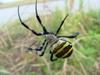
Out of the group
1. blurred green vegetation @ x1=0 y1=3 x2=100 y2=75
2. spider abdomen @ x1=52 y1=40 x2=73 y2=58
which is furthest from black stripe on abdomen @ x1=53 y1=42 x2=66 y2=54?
blurred green vegetation @ x1=0 y1=3 x2=100 y2=75

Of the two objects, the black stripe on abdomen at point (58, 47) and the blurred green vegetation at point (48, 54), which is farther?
the blurred green vegetation at point (48, 54)

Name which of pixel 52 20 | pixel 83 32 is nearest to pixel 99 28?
pixel 83 32

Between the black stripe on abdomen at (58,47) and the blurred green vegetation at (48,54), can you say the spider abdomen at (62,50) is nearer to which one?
the black stripe on abdomen at (58,47)

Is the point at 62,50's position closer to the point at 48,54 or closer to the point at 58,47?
the point at 58,47

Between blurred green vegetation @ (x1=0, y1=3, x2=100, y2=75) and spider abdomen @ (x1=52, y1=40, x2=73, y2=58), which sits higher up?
spider abdomen @ (x1=52, y1=40, x2=73, y2=58)

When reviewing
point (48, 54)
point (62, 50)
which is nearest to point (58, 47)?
point (62, 50)

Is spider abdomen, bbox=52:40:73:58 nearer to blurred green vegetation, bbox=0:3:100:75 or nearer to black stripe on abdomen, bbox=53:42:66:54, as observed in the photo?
black stripe on abdomen, bbox=53:42:66:54

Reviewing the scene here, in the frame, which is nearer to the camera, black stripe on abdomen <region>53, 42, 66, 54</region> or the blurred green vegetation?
black stripe on abdomen <region>53, 42, 66, 54</region>

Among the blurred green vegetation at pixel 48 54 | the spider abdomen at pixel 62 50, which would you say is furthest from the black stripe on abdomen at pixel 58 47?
the blurred green vegetation at pixel 48 54

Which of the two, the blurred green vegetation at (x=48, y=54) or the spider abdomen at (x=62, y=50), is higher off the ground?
the spider abdomen at (x=62, y=50)
